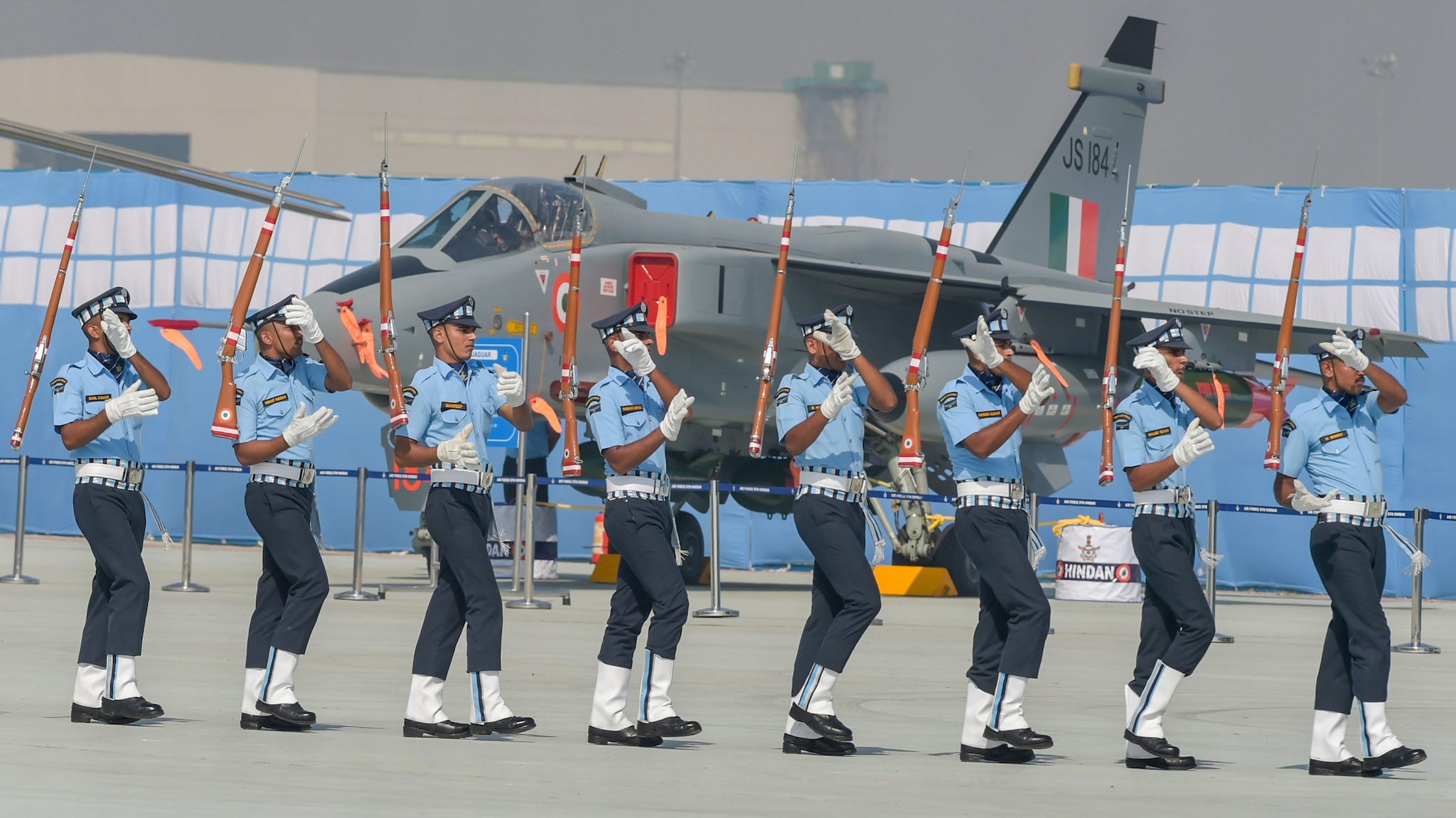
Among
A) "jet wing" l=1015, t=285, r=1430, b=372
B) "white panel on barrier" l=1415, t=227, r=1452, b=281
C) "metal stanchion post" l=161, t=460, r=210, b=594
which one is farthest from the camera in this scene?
"white panel on barrier" l=1415, t=227, r=1452, b=281

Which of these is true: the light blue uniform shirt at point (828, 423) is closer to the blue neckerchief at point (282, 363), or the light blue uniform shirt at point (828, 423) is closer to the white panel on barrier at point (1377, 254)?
the blue neckerchief at point (282, 363)

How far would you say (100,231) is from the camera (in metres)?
24.0

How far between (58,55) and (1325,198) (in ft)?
70.0

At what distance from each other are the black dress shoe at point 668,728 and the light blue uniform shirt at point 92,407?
109 inches

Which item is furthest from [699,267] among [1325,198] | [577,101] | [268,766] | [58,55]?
[58,55]

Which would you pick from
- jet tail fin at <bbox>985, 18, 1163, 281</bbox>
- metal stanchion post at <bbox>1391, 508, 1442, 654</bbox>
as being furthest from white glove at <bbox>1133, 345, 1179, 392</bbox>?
jet tail fin at <bbox>985, 18, 1163, 281</bbox>

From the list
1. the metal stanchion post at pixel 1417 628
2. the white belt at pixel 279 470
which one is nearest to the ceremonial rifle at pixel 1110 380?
the white belt at pixel 279 470

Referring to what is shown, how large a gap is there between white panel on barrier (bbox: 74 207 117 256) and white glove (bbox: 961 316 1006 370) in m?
18.7

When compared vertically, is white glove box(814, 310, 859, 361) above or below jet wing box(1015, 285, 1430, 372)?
below

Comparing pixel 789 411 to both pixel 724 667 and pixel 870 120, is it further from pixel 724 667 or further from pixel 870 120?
pixel 870 120

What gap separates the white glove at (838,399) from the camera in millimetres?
7750

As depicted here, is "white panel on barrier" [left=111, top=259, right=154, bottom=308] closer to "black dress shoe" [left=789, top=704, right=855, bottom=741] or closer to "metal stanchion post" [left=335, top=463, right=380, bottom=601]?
"metal stanchion post" [left=335, top=463, right=380, bottom=601]

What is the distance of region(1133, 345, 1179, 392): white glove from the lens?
7797mm

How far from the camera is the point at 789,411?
8016mm
